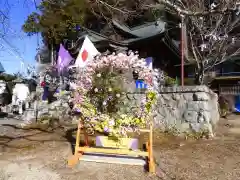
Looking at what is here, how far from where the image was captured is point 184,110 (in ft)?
24.6

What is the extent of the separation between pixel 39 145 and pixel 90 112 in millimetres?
2014

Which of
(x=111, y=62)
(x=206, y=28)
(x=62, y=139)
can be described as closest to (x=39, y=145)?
(x=62, y=139)

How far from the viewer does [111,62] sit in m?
4.86

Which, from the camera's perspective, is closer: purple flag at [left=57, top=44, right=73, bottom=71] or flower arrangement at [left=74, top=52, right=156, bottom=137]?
flower arrangement at [left=74, top=52, right=156, bottom=137]

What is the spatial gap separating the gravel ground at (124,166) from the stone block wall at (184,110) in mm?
713

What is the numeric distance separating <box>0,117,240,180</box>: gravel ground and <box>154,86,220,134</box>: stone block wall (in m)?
0.71

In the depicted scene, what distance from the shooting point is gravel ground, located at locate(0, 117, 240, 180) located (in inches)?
163

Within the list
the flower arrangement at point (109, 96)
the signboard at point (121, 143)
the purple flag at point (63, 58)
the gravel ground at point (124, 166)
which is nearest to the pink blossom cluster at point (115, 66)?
the flower arrangement at point (109, 96)

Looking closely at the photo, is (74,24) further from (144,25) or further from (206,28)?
(206,28)

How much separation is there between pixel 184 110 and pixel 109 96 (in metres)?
3.21

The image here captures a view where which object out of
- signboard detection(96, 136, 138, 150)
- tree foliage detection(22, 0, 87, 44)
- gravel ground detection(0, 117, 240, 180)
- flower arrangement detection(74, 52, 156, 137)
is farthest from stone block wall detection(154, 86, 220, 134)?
tree foliage detection(22, 0, 87, 44)

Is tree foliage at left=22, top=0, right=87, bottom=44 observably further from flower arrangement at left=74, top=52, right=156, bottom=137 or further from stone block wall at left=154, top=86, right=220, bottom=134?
flower arrangement at left=74, top=52, right=156, bottom=137

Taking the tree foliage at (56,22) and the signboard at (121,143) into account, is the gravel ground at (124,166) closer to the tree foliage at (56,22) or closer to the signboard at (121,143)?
the signboard at (121,143)

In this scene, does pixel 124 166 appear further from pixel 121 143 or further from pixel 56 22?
pixel 56 22
